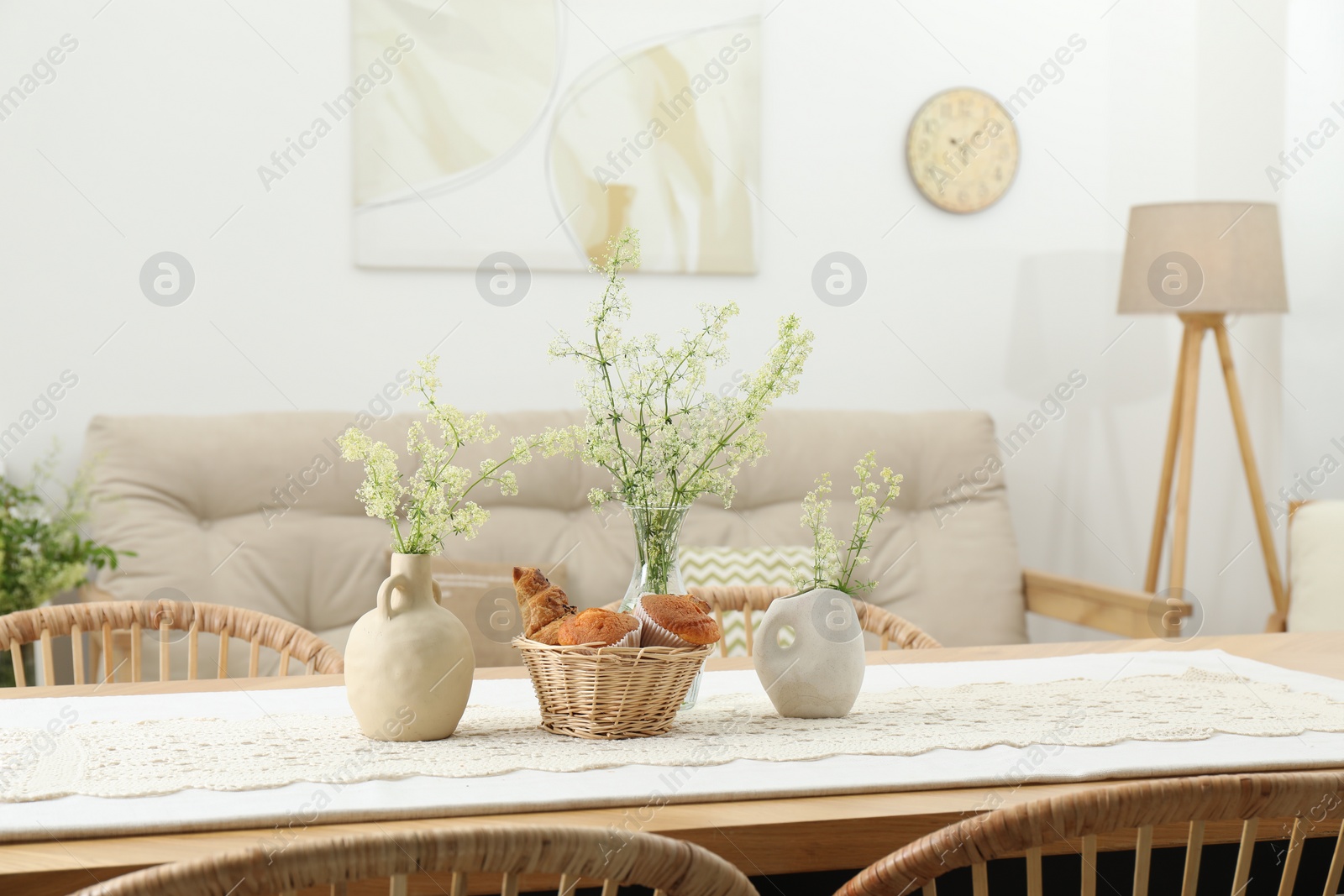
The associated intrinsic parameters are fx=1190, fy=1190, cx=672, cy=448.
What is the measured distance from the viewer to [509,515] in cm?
269

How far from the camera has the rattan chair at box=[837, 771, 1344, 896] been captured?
27.5 inches

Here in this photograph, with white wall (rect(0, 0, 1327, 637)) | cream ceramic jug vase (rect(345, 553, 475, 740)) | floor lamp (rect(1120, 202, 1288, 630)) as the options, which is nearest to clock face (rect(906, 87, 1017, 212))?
white wall (rect(0, 0, 1327, 637))

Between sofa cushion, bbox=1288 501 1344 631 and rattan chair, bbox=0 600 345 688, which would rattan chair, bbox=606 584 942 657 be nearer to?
rattan chair, bbox=0 600 345 688

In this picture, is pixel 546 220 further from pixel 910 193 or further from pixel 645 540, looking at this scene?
pixel 645 540

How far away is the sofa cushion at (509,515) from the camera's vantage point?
250 cm

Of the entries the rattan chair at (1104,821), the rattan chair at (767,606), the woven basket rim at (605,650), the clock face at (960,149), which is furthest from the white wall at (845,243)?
the rattan chair at (1104,821)

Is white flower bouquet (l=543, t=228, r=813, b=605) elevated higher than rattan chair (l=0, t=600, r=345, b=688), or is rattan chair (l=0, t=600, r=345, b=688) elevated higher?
white flower bouquet (l=543, t=228, r=813, b=605)

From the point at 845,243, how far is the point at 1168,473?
3.44ft

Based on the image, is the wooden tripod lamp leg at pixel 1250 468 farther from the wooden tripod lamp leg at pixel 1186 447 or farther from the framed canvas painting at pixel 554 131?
the framed canvas painting at pixel 554 131

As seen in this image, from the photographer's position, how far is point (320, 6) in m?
2.84

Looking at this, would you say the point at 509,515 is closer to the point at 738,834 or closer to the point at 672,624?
the point at 672,624

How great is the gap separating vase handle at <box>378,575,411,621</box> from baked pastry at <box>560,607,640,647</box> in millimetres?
148

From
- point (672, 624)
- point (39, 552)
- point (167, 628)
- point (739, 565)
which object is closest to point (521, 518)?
point (739, 565)

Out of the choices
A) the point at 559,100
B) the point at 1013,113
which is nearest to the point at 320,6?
the point at 559,100
